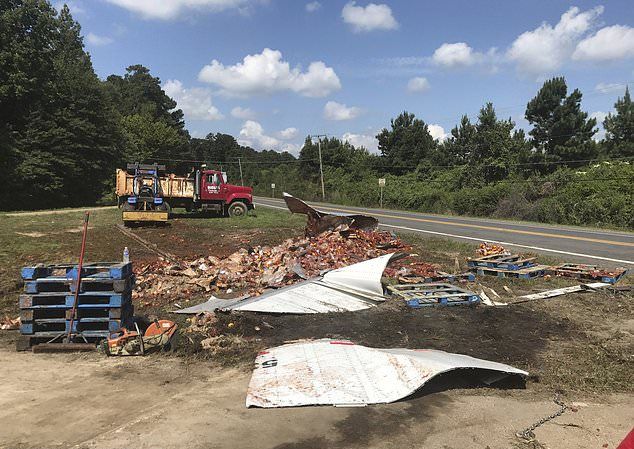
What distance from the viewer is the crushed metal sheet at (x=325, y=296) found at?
7320mm

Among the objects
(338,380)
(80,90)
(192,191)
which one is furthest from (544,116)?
(338,380)

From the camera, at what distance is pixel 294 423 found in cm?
388

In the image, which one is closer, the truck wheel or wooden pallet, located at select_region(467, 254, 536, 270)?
wooden pallet, located at select_region(467, 254, 536, 270)

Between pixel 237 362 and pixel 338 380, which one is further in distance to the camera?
pixel 237 362

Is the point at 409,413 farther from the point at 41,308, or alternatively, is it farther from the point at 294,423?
the point at 41,308

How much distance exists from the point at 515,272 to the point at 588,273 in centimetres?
150

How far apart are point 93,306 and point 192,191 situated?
19.5m

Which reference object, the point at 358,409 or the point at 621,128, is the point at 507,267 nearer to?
the point at 358,409

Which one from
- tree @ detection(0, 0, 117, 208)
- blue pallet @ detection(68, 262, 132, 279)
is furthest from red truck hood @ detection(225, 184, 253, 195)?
tree @ detection(0, 0, 117, 208)

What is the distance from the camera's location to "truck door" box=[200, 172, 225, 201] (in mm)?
24609

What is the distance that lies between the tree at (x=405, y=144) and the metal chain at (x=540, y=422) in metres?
62.6

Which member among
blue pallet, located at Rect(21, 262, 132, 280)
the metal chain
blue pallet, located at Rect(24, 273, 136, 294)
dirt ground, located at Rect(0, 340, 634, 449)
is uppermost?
blue pallet, located at Rect(21, 262, 132, 280)

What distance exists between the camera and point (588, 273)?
9727mm

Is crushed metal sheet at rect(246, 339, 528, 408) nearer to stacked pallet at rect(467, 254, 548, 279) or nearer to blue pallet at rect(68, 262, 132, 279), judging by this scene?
blue pallet at rect(68, 262, 132, 279)
